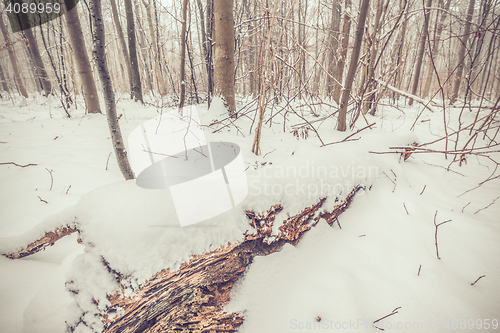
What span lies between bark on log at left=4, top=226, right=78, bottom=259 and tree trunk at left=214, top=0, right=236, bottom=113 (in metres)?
2.07

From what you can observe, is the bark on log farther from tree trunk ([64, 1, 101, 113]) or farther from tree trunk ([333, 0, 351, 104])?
tree trunk ([333, 0, 351, 104])

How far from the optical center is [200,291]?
1.01 m

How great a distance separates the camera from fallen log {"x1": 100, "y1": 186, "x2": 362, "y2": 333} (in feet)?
2.67

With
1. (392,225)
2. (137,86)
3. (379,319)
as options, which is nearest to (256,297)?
(379,319)

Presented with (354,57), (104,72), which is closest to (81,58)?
(104,72)

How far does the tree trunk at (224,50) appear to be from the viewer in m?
2.32

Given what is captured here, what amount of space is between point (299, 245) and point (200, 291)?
68cm

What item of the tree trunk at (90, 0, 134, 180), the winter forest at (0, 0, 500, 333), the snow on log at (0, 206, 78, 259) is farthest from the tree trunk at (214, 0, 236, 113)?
the snow on log at (0, 206, 78, 259)

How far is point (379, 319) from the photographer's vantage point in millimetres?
952

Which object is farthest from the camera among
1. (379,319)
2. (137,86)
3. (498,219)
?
(137,86)

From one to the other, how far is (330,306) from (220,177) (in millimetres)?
958

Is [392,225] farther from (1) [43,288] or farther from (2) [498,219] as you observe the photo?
(1) [43,288]
